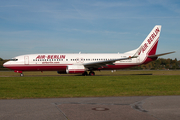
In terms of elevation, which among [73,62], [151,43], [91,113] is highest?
[151,43]

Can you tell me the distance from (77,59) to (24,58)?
9032mm

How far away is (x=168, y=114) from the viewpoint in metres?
6.81

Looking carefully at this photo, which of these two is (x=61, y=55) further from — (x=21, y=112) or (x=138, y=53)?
(x=21, y=112)

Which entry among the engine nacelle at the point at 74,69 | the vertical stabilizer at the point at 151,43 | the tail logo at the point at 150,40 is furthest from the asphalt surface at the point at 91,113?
the tail logo at the point at 150,40

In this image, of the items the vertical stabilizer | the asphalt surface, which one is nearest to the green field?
the asphalt surface

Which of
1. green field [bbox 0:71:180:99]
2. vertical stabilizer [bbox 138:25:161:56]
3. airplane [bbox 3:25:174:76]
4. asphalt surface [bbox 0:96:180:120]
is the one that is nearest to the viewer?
asphalt surface [bbox 0:96:180:120]

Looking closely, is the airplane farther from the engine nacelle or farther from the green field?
the green field

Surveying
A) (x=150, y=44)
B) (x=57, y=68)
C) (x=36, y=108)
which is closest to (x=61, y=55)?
(x=57, y=68)

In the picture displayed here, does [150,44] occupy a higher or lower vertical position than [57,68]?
higher

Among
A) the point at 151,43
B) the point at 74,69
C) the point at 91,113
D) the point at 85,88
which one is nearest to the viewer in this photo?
the point at 91,113

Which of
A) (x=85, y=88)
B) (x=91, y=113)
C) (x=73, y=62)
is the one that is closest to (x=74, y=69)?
(x=73, y=62)

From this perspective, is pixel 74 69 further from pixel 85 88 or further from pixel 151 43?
pixel 85 88

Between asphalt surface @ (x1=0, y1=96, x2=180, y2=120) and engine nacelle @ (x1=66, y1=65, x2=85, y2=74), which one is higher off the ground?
engine nacelle @ (x1=66, y1=65, x2=85, y2=74)

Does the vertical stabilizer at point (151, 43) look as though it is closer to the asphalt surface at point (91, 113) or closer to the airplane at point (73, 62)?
the airplane at point (73, 62)
